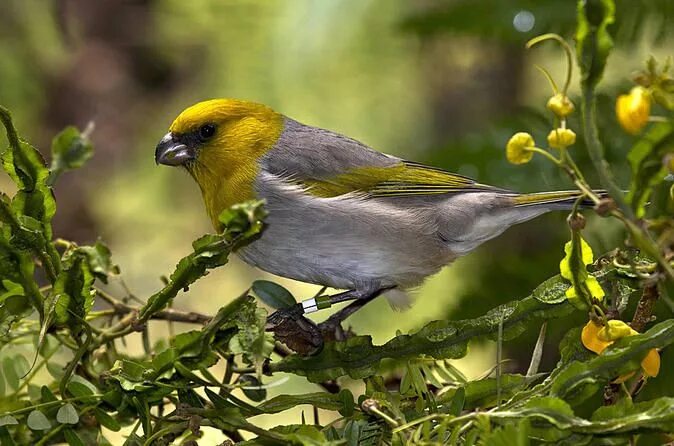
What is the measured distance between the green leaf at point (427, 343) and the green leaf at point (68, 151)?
1.23 feet

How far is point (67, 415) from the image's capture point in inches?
40.4

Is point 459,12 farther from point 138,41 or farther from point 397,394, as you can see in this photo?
point 138,41

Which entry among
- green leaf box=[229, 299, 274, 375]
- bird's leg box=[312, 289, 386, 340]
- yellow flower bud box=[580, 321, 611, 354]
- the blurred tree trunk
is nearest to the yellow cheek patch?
bird's leg box=[312, 289, 386, 340]

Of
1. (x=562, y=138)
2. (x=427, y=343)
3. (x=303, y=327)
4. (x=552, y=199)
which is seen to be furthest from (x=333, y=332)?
(x=562, y=138)

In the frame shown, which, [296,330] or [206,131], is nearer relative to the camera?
[296,330]

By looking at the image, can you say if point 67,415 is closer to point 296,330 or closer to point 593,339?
point 296,330

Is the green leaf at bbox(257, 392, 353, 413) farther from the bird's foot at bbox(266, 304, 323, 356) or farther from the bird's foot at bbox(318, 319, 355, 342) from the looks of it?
the bird's foot at bbox(318, 319, 355, 342)

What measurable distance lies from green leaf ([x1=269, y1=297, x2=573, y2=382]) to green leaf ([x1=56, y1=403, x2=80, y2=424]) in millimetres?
237

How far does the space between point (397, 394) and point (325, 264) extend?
0.66 m

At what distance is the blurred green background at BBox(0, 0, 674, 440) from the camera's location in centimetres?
273

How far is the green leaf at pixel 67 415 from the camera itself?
3.36 feet

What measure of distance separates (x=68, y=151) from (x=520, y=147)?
0.64m

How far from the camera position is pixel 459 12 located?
2.05m

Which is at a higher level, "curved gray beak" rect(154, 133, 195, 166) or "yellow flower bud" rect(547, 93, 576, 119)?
"curved gray beak" rect(154, 133, 195, 166)
